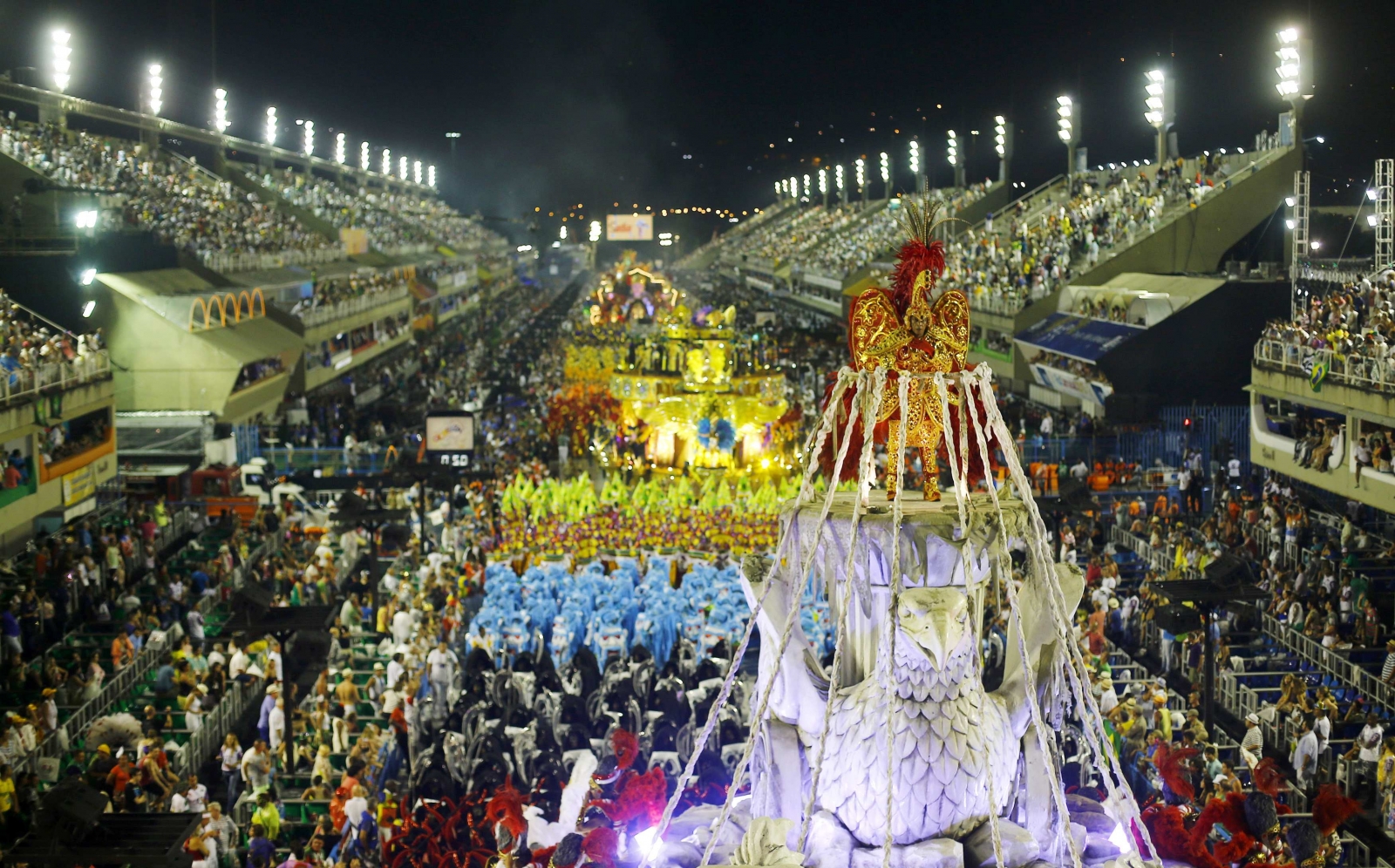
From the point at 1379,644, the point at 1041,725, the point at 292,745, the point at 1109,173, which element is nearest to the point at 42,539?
the point at 292,745

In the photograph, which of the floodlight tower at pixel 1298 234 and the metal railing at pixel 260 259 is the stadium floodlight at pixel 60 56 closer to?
the metal railing at pixel 260 259

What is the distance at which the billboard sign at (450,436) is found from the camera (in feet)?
99.1

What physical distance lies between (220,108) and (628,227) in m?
57.5

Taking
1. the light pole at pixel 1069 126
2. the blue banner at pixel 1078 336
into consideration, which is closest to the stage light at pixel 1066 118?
the light pole at pixel 1069 126

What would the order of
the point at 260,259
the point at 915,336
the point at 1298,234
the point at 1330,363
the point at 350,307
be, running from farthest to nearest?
the point at 350,307 → the point at 260,259 → the point at 1298,234 → the point at 1330,363 → the point at 915,336

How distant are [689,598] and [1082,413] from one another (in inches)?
731

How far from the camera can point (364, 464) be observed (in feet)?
105

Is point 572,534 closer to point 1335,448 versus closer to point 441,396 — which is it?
point 1335,448

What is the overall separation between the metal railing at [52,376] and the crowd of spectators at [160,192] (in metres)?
8.57

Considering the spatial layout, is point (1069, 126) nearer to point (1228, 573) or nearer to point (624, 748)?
point (1228, 573)

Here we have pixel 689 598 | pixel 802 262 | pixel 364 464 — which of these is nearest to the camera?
pixel 689 598

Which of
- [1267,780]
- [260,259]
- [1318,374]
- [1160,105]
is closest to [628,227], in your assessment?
[260,259]

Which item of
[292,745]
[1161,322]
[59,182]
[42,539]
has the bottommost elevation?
[292,745]

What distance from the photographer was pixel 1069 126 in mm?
55188
